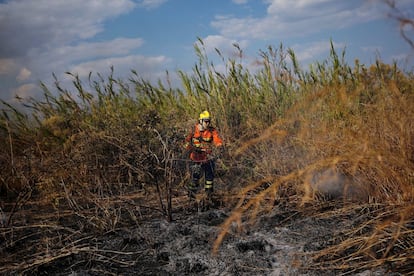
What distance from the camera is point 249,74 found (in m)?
5.97

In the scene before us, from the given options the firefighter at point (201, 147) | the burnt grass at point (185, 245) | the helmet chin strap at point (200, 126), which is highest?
the helmet chin strap at point (200, 126)

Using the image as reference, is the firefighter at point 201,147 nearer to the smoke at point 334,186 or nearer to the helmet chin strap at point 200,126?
the helmet chin strap at point 200,126

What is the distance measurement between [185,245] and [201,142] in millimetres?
1735

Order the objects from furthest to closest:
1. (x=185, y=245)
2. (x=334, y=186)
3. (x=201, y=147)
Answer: (x=201, y=147) → (x=334, y=186) → (x=185, y=245)

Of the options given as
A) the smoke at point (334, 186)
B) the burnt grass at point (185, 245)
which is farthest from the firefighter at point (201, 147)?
the smoke at point (334, 186)

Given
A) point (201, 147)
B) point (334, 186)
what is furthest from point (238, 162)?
point (334, 186)

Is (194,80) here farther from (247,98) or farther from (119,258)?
(119,258)

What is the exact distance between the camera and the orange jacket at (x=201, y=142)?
4719 millimetres

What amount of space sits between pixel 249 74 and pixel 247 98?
43 cm

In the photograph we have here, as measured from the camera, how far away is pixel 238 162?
4883 mm

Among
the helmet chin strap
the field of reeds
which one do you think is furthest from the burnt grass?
the helmet chin strap

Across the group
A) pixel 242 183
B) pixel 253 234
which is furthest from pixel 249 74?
pixel 253 234

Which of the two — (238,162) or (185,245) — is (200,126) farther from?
(185,245)

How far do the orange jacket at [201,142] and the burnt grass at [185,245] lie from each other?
2.78 feet
